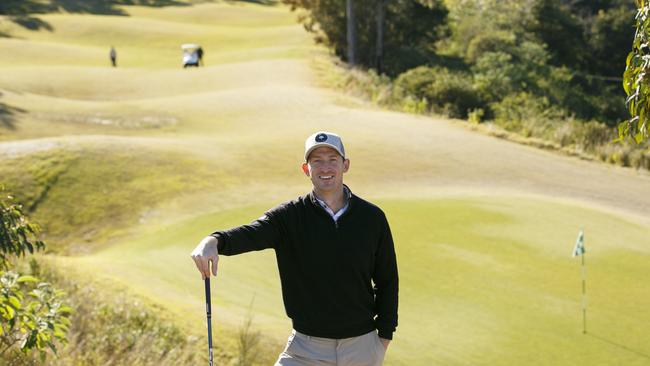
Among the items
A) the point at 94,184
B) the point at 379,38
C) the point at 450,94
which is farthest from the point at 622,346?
the point at 379,38

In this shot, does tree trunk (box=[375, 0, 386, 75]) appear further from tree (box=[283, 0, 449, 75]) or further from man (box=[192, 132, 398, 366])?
man (box=[192, 132, 398, 366])

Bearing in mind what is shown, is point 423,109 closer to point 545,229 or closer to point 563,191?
point 563,191

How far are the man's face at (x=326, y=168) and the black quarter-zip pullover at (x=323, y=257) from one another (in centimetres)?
11

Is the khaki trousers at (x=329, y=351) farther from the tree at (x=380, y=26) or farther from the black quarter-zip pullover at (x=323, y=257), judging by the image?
the tree at (x=380, y=26)

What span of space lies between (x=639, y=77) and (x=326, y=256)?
206cm

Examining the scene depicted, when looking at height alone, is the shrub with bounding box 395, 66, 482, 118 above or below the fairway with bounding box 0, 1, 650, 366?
below

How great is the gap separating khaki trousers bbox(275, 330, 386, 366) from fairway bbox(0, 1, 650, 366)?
3.57m

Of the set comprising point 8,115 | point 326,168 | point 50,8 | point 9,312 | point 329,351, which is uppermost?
point 326,168

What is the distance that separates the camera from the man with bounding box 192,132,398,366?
4.63m

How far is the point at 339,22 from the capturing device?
163 feet


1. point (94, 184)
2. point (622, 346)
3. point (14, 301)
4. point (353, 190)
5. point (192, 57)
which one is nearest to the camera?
point (14, 301)

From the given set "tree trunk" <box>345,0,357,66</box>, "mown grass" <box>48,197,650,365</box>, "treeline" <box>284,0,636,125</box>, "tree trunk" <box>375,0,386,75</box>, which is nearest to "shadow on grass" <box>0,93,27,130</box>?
"mown grass" <box>48,197,650,365</box>

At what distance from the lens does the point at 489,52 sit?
48.9m

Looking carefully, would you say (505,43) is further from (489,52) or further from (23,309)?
(23,309)
